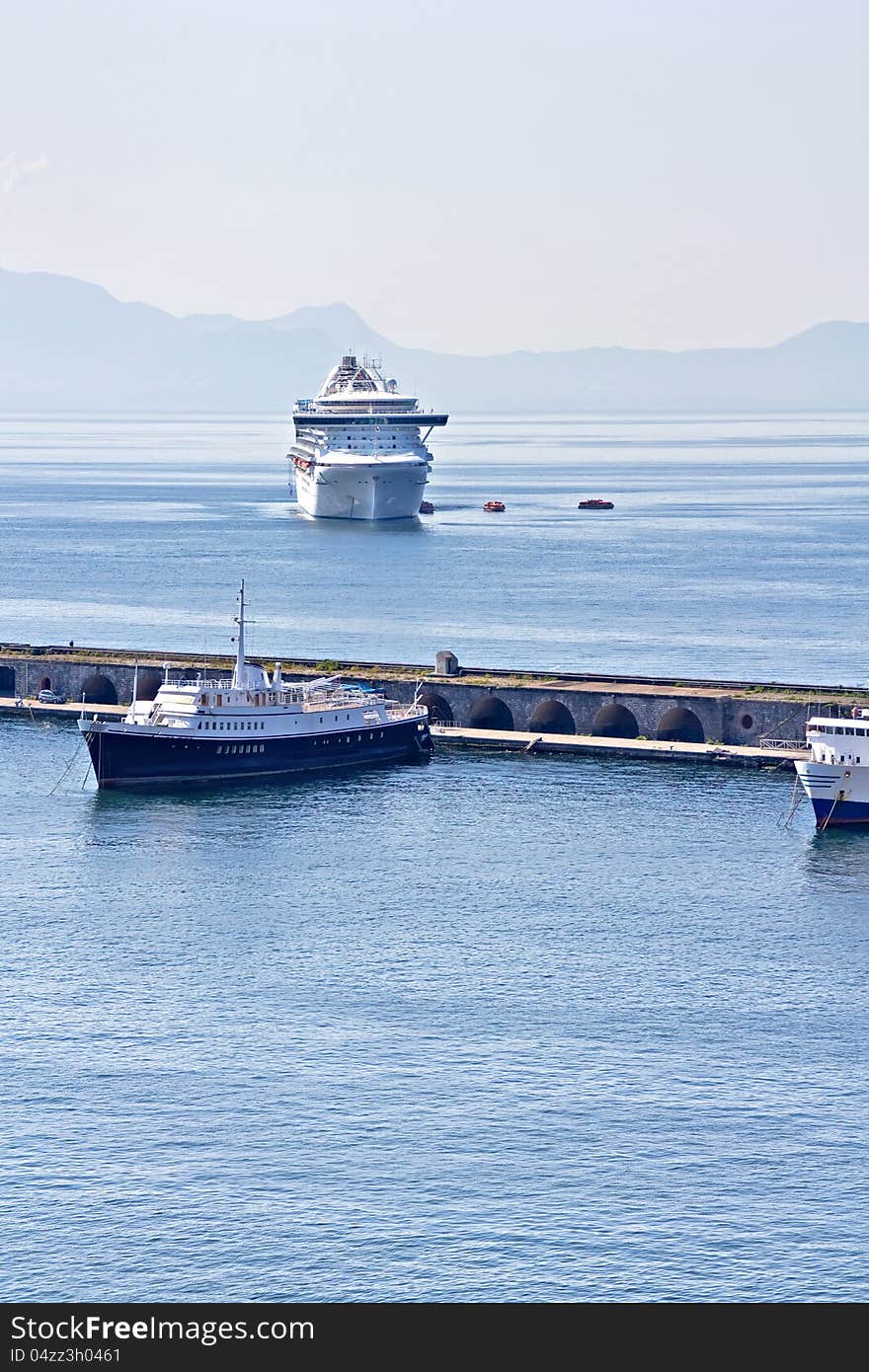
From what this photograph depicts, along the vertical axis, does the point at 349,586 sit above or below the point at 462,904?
above

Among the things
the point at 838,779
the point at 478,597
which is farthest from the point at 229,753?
the point at 478,597

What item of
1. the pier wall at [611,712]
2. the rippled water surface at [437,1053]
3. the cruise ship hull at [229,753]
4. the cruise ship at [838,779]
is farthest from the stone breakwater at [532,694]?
the rippled water surface at [437,1053]

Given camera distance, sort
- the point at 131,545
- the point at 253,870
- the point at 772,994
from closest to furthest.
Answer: the point at 772,994 → the point at 253,870 → the point at 131,545

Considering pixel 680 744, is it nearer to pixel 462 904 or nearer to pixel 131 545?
pixel 462 904

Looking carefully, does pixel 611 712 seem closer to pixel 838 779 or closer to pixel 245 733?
pixel 245 733

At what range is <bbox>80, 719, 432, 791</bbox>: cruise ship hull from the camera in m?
82.9

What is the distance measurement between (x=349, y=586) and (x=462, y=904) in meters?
93.0

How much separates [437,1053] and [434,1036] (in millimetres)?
1235

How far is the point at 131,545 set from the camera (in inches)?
7283

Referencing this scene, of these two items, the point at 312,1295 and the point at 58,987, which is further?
the point at 58,987

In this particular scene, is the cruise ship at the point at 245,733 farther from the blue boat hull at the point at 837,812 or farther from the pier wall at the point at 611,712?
the blue boat hull at the point at 837,812

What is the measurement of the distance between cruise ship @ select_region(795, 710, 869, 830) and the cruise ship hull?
18944mm

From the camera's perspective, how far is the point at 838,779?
75312mm
